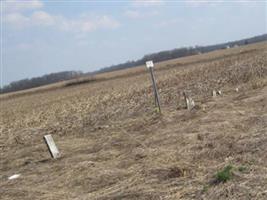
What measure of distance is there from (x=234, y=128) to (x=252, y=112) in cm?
160

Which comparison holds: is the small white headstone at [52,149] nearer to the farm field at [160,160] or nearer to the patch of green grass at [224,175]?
the farm field at [160,160]

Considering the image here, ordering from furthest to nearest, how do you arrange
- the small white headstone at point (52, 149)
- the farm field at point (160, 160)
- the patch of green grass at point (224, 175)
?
the small white headstone at point (52, 149) < the farm field at point (160, 160) < the patch of green grass at point (224, 175)

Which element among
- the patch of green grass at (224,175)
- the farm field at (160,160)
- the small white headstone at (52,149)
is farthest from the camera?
the small white headstone at (52,149)

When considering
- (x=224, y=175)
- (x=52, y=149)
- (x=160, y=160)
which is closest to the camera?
(x=224, y=175)

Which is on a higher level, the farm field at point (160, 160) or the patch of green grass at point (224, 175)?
the patch of green grass at point (224, 175)

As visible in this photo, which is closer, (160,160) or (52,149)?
(160,160)

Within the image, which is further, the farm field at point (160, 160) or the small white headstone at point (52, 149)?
the small white headstone at point (52, 149)

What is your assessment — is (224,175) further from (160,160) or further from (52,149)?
(52,149)

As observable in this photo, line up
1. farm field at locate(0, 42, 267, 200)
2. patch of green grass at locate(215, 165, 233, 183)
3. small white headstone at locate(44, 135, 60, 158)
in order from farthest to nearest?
small white headstone at locate(44, 135, 60, 158) → farm field at locate(0, 42, 267, 200) → patch of green grass at locate(215, 165, 233, 183)

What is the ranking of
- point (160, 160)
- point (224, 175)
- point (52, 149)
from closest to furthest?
point (224, 175) → point (160, 160) → point (52, 149)

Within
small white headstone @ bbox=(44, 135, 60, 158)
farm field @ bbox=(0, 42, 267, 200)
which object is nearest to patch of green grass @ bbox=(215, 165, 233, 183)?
farm field @ bbox=(0, 42, 267, 200)

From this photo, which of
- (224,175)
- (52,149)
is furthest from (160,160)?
(52,149)

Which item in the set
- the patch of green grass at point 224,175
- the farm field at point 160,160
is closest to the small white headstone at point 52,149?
the farm field at point 160,160

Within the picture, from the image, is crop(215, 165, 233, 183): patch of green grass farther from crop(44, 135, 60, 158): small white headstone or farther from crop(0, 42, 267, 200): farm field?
crop(44, 135, 60, 158): small white headstone
